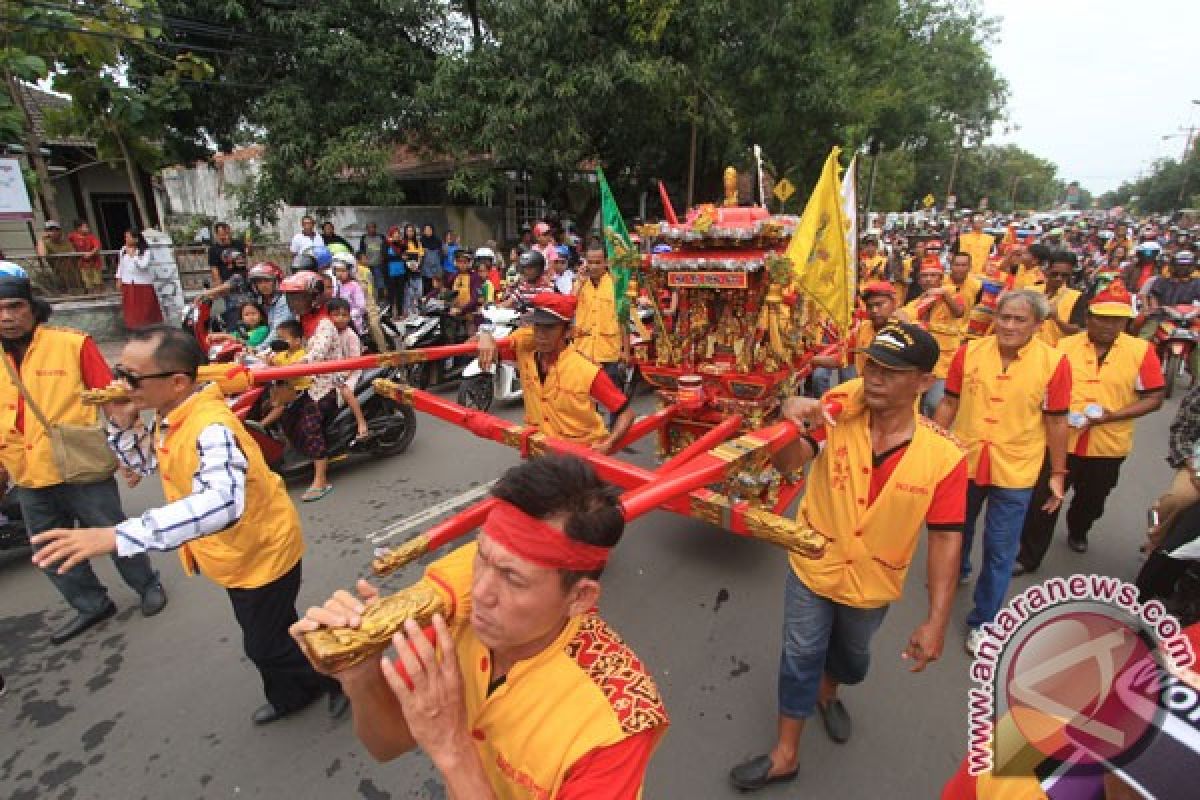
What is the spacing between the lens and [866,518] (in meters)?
2.23

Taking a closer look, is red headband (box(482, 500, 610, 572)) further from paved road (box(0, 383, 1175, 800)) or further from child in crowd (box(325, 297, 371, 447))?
child in crowd (box(325, 297, 371, 447))

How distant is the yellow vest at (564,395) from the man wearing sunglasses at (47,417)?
2.36 meters

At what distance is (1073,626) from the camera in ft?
3.10

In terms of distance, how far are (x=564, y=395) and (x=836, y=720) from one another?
87.6 inches

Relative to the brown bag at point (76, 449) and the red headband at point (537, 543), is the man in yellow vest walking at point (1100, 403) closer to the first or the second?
the red headband at point (537, 543)

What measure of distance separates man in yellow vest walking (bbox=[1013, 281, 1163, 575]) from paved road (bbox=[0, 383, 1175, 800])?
1.53 ft

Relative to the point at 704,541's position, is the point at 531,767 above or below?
above

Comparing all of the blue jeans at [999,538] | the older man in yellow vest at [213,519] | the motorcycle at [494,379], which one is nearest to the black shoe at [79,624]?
the older man in yellow vest at [213,519]

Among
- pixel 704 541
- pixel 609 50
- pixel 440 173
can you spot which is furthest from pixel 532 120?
pixel 704 541

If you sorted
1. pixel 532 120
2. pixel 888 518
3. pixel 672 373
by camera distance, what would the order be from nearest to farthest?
1. pixel 888 518
2. pixel 672 373
3. pixel 532 120

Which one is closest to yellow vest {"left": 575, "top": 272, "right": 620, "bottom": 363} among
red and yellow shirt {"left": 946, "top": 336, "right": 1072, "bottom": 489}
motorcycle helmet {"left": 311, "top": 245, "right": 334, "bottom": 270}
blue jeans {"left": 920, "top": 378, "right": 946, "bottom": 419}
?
blue jeans {"left": 920, "top": 378, "right": 946, "bottom": 419}

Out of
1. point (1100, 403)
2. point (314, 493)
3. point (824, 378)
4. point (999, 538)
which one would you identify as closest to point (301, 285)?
point (314, 493)

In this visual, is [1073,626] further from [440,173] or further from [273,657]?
[440,173]

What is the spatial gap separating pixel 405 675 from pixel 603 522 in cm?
48
